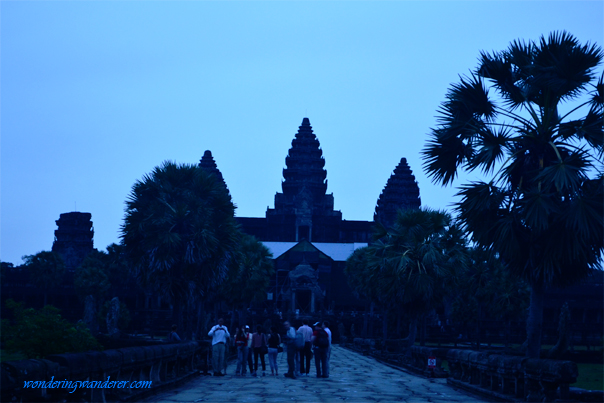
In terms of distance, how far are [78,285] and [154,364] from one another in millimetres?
64303

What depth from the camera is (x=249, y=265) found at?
51250 mm

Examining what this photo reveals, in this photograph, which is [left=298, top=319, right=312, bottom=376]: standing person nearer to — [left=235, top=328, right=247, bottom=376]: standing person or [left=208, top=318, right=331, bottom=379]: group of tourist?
[left=208, top=318, right=331, bottom=379]: group of tourist

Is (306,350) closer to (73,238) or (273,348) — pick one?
(273,348)

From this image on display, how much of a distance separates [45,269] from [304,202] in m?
46.3

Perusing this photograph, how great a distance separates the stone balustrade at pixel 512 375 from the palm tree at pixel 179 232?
12.2 meters

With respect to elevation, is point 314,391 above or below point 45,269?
below

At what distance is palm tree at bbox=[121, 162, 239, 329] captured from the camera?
30.7m

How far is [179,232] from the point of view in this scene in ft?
103

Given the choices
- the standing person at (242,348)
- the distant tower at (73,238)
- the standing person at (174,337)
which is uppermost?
the distant tower at (73,238)

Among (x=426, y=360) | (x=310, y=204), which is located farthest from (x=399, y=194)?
(x=426, y=360)

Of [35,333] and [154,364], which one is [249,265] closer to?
[35,333]

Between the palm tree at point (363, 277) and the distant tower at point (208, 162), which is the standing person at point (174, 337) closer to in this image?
the palm tree at point (363, 277)

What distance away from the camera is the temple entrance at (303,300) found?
85.2 m

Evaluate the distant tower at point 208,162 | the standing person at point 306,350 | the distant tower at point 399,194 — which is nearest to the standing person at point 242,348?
the standing person at point 306,350
